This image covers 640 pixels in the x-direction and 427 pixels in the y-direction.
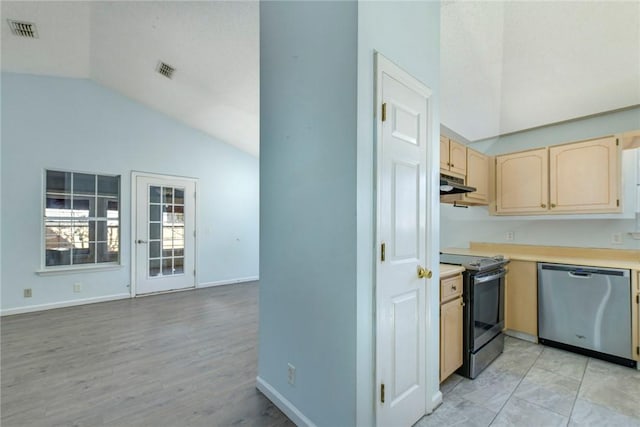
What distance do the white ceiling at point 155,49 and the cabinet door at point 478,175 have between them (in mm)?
2609

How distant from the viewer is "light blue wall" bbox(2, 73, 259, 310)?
3758mm

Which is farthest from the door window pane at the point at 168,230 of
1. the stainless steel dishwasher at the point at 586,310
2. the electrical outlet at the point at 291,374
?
the stainless steel dishwasher at the point at 586,310

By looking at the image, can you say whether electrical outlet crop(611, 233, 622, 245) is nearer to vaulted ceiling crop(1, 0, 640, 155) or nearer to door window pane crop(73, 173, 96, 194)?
vaulted ceiling crop(1, 0, 640, 155)

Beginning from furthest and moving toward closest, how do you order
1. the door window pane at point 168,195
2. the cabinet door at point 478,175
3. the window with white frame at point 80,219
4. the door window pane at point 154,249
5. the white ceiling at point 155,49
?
1. the door window pane at point 168,195
2. the door window pane at point 154,249
3. the window with white frame at point 80,219
4. the cabinet door at point 478,175
5. the white ceiling at point 155,49

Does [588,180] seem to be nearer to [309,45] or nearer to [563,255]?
[563,255]

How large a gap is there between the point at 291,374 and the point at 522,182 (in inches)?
129

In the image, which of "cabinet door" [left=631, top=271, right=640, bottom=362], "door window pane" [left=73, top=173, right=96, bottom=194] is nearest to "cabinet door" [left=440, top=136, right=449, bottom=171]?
"cabinet door" [left=631, top=271, right=640, bottom=362]

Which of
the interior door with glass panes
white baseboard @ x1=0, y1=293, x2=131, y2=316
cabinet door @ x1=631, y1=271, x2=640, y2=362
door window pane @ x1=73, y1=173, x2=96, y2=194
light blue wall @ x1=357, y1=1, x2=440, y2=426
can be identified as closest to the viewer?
light blue wall @ x1=357, y1=1, x2=440, y2=426

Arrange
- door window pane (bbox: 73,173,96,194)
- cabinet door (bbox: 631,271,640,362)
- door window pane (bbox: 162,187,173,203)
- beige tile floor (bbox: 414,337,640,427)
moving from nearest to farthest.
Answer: beige tile floor (bbox: 414,337,640,427)
cabinet door (bbox: 631,271,640,362)
door window pane (bbox: 73,173,96,194)
door window pane (bbox: 162,187,173,203)

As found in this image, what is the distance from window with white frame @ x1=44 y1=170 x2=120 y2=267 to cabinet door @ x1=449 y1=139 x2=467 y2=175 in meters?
4.92

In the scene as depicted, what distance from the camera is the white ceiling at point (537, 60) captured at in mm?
1949

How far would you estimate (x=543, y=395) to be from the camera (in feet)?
6.64

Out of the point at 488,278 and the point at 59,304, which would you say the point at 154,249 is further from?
the point at 488,278

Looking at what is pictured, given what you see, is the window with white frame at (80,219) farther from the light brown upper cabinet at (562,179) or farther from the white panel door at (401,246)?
the light brown upper cabinet at (562,179)
